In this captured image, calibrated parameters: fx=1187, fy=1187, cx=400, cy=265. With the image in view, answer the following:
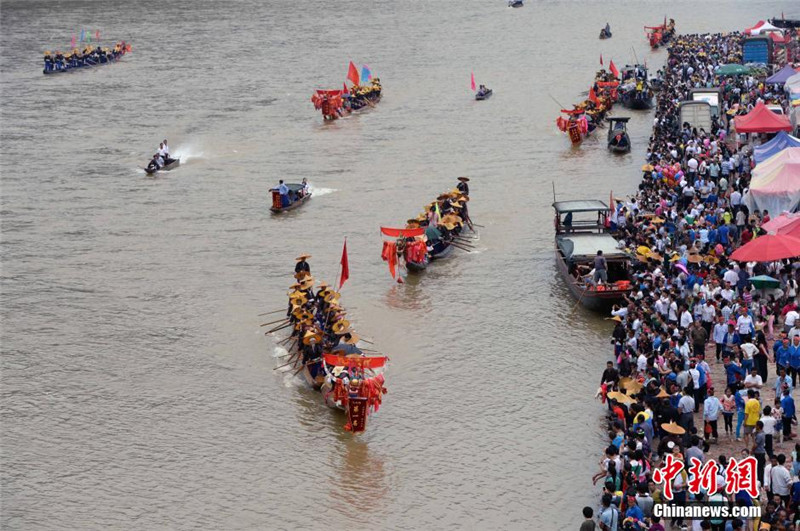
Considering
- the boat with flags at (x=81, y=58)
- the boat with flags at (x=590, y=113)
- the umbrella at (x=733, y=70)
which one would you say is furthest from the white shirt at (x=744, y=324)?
the boat with flags at (x=81, y=58)

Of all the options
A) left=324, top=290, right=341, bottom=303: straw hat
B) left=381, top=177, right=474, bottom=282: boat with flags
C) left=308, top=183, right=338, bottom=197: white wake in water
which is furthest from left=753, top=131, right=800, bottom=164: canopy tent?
left=308, top=183, right=338, bottom=197: white wake in water

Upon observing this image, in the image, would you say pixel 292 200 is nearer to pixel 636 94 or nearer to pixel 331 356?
pixel 331 356

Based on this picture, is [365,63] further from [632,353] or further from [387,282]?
[632,353]

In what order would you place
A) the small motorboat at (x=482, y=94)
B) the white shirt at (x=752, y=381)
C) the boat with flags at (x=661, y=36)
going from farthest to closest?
the boat with flags at (x=661, y=36), the small motorboat at (x=482, y=94), the white shirt at (x=752, y=381)

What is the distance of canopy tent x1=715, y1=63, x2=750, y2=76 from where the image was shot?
53281mm

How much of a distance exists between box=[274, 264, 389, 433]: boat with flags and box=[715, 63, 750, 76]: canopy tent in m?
27.3

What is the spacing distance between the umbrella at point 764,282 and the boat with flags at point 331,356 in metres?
8.71

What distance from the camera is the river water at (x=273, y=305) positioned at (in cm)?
2484

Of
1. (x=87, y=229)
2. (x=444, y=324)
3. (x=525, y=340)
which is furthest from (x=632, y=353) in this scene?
(x=87, y=229)

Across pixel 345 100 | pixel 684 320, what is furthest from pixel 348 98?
pixel 684 320

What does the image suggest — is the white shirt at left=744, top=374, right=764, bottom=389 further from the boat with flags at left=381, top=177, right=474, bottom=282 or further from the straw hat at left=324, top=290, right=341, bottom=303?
the boat with flags at left=381, top=177, right=474, bottom=282

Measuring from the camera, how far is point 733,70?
5331 centimetres

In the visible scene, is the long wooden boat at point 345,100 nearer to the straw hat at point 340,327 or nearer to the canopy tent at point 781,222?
the straw hat at point 340,327

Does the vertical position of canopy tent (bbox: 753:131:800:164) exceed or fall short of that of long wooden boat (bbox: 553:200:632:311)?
it exceeds it
